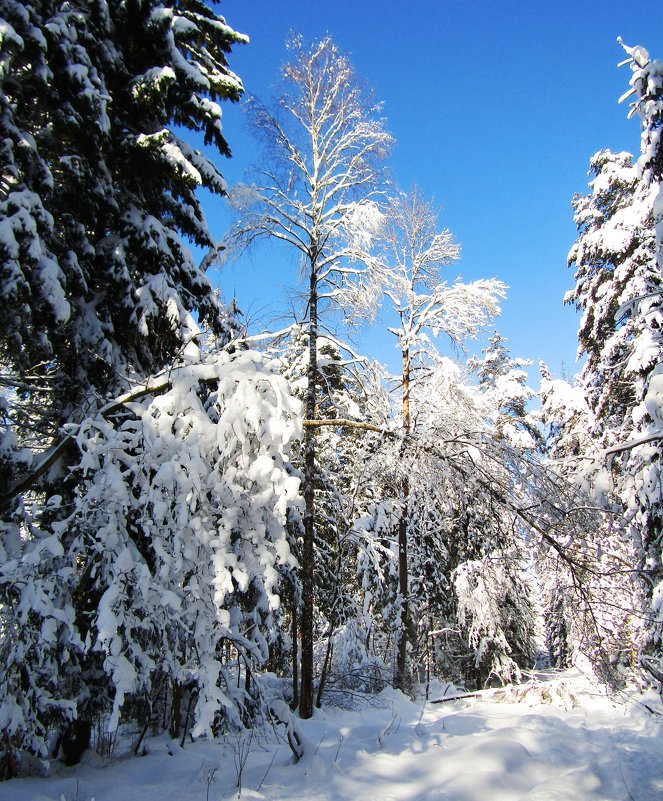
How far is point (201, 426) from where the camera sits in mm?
3232

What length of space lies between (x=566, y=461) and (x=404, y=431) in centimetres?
221

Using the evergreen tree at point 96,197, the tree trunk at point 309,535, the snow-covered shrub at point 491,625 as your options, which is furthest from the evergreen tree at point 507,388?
the evergreen tree at point 96,197

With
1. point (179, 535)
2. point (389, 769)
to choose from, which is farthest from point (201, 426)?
point (389, 769)

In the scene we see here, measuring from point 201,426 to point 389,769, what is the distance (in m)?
3.94

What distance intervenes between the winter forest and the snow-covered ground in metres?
0.33

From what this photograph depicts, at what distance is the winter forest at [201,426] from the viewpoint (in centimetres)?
323

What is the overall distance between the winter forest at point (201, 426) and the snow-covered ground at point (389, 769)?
330 millimetres

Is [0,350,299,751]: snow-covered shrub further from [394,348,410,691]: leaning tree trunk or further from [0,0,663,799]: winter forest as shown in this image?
[394,348,410,691]: leaning tree trunk

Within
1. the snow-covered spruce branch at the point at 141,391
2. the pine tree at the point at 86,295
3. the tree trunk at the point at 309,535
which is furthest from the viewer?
the tree trunk at the point at 309,535

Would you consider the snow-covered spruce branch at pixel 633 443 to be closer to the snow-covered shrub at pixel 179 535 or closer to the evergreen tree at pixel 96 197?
the snow-covered shrub at pixel 179 535

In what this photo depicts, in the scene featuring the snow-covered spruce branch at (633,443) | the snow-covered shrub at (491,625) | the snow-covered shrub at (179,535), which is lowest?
the snow-covered shrub at (491,625)

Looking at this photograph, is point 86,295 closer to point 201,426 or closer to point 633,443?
point 201,426

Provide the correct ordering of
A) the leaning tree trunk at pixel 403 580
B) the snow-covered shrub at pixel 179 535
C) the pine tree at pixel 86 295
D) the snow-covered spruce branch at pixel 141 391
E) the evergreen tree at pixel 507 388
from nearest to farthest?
the snow-covered shrub at pixel 179 535, the snow-covered spruce branch at pixel 141 391, the pine tree at pixel 86 295, the leaning tree trunk at pixel 403 580, the evergreen tree at pixel 507 388

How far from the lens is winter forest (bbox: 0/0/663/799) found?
323cm
